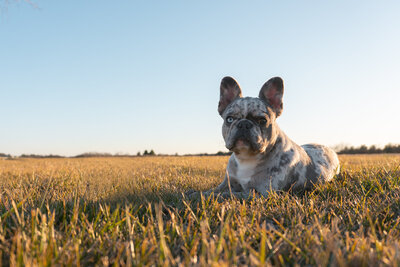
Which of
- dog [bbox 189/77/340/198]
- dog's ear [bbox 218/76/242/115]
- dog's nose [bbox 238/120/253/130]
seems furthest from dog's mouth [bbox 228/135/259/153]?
dog's ear [bbox 218/76/242/115]

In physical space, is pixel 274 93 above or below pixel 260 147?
above

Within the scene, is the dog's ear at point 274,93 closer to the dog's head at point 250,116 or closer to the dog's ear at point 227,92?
the dog's head at point 250,116

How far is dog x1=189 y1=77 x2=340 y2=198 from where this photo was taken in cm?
395

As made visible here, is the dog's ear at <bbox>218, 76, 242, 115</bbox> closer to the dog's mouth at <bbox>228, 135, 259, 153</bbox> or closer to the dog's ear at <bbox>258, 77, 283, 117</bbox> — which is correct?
the dog's ear at <bbox>258, 77, 283, 117</bbox>

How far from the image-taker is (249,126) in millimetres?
3904

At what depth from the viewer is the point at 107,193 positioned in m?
3.89

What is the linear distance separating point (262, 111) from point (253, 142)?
21.3 inches

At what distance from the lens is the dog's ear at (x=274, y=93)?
14.4ft

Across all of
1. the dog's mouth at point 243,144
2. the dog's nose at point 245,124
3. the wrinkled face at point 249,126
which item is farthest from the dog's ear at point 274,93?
the dog's mouth at point 243,144

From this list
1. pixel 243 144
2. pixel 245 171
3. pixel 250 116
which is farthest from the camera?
pixel 245 171

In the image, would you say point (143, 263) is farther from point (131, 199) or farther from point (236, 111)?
point (236, 111)

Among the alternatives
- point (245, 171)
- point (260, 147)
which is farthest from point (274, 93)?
point (245, 171)

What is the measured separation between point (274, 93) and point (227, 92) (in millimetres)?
755

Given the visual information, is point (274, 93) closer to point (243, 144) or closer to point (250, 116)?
point (250, 116)
